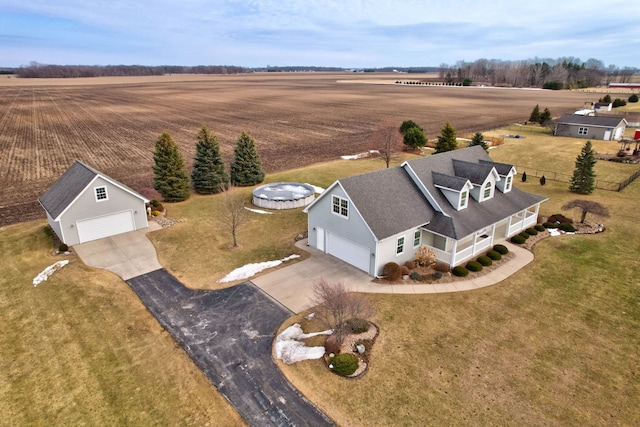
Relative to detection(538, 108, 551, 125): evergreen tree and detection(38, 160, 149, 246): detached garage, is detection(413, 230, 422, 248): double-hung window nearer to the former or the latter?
detection(38, 160, 149, 246): detached garage

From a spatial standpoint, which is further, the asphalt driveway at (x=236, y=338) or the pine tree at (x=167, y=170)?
the pine tree at (x=167, y=170)

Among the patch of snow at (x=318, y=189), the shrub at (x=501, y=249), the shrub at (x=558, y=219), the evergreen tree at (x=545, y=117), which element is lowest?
the shrub at (x=501, y=249)

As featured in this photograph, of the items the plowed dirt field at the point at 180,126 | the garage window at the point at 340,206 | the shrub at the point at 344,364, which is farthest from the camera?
the plowed dirt field at the point at 180,126

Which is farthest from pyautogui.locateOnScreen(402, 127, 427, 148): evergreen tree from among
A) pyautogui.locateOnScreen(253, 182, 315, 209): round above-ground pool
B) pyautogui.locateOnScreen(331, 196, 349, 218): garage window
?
pyautogui.locateOnScreen(331, 196, 349, 218): garage window

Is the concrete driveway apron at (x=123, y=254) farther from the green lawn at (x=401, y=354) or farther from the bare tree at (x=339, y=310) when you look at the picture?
the bare tree at (x=339, y=310)

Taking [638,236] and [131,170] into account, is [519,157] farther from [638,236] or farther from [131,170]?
[131,170]

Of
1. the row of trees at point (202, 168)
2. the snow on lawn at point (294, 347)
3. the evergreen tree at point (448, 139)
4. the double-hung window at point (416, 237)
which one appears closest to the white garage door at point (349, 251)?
the double-hung window at point (416, 237)

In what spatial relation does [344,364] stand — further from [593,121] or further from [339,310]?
[593,121]
